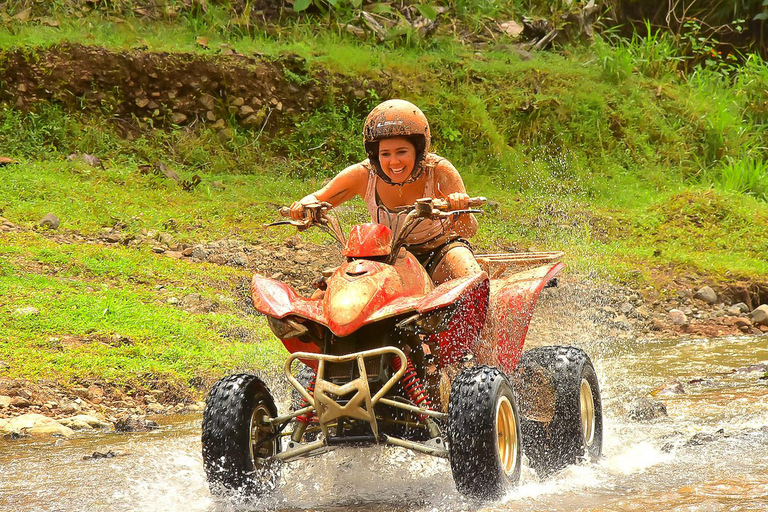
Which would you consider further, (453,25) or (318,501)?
(453,25)

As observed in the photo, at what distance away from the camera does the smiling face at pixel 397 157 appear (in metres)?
5.34

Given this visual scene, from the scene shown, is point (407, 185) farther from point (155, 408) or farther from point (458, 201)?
point (155, 408)

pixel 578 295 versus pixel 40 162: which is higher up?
pixel 40 162

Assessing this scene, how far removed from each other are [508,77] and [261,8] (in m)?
Answer: 3.97

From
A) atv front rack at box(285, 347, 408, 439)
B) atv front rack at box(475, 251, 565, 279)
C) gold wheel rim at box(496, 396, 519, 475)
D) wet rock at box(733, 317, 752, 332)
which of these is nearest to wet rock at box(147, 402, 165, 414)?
atv front rack at box(475, 251, 565, 279)

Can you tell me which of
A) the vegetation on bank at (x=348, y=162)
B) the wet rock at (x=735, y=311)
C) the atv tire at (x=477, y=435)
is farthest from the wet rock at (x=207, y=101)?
the atv tire at (x=477, y=435)

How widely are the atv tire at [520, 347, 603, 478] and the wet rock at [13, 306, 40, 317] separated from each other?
4.27 metres

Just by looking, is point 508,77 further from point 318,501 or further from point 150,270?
point 318,501

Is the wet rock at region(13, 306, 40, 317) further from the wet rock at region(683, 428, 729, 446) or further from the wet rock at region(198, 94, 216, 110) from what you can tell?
the wet rock at region(198, 94, 216, 110)

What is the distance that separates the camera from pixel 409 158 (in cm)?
539

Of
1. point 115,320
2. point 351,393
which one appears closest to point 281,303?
point 351,393

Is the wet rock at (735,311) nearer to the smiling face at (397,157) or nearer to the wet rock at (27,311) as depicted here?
the smiling face at (397,157)

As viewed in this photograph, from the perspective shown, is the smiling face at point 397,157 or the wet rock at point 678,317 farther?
the wet rock at point 678,317

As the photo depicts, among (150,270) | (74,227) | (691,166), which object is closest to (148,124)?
(74,227)
